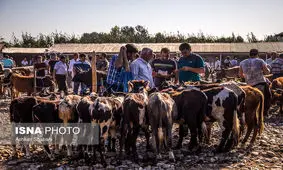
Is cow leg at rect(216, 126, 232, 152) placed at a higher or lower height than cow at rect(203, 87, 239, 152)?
lower

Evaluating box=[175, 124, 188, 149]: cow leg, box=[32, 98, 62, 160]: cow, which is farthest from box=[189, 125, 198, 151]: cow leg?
box=[32, 98, 62, 160]: cow

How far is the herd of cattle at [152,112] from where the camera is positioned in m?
7.12

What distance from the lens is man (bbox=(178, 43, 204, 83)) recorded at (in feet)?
30.2

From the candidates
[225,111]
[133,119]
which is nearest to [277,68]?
[225,111]

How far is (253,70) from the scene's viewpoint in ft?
32.9

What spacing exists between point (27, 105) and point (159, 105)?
3018 mm

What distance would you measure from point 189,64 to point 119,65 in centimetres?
212

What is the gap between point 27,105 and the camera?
7.66 m

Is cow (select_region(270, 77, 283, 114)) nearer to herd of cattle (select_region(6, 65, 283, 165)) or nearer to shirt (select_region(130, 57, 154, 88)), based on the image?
herd of cattle (select_region(6, 65, 283, 165))

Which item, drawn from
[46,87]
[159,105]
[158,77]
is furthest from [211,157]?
[46,87]

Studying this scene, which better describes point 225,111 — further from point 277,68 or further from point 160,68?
point 277,68

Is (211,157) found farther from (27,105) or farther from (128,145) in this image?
(27,105)

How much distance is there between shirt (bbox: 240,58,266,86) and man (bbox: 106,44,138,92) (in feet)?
12.1

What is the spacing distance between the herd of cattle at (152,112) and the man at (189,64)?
898 mm
